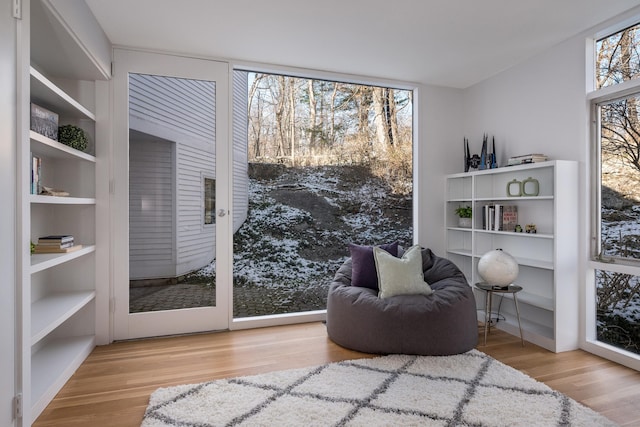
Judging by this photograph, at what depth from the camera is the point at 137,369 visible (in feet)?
8.79

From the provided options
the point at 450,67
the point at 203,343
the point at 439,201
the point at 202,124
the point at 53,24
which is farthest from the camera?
the point at 439,201

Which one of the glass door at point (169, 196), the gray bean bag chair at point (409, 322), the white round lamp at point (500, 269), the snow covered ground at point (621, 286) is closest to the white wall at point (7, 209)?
the glass door at point (169, 196)

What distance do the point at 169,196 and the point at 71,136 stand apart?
88cm

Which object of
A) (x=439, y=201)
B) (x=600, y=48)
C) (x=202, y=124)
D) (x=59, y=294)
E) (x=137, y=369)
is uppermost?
(x=600, y=48)

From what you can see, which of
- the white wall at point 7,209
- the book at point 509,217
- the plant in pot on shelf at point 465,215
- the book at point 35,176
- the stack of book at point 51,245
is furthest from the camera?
the plant in pot on shelf at point 465,215

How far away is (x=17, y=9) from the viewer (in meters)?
1.72

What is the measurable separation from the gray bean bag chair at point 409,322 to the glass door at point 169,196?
125 centimetres

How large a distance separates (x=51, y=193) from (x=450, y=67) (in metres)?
3.60

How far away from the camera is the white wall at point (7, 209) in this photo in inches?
64.4

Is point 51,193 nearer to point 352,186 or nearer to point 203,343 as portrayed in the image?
point 203,343

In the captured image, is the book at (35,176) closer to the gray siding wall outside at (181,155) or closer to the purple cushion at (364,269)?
the gray siding wall outside at (181,155)

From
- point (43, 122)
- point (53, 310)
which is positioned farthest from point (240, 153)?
point (53, 310)

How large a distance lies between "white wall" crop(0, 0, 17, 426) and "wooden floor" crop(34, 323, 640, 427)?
51 centimetres

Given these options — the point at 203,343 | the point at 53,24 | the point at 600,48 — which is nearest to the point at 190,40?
the point at 53,24
